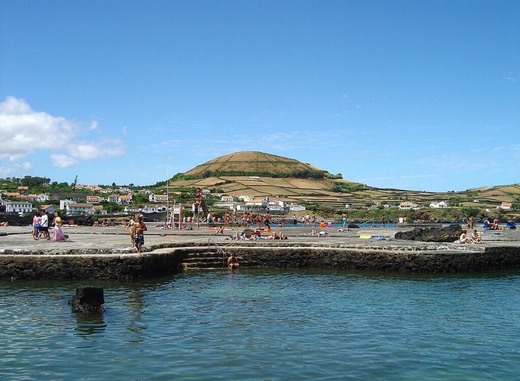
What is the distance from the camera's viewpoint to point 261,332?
13.3m

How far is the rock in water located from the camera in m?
15.1

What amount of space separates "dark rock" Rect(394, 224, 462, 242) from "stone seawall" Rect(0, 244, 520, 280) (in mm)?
4232

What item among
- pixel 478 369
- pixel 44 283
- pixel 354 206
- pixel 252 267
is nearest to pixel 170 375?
pixel 478 369

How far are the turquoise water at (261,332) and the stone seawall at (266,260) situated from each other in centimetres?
105

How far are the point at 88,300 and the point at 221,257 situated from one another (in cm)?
1140

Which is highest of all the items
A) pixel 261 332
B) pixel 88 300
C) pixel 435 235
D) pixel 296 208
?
pixel 296 208

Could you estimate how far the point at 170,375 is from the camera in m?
10.0

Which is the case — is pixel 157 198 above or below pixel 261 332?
above

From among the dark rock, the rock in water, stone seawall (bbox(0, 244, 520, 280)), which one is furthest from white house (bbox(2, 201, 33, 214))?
the rock in water

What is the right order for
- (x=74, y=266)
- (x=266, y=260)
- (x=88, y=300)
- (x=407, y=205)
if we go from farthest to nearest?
(x=407, y=205) → (x=266, y=260) → (x=74, y=266) → (x=88, y=300)

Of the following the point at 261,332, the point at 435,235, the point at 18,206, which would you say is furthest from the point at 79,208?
the point at 261,332

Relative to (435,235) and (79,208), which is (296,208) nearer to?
(79,208)

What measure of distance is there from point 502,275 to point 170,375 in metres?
19.7

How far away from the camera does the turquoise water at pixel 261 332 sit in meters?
10.5
